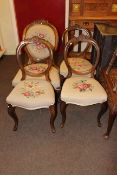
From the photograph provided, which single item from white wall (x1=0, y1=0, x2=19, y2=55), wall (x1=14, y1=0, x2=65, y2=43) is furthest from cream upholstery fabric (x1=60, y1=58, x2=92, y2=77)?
white wall (x1=0, y1=0, x2=19, y2=55)

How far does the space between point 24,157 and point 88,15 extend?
2200mm

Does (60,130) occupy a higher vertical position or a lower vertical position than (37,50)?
lower

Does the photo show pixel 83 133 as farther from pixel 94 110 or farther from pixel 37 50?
pixel 37 50

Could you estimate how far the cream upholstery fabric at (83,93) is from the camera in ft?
5.79

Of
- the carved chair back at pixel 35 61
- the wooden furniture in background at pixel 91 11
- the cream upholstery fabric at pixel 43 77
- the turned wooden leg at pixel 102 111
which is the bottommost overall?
the turned wooden leg at pixel 102 111

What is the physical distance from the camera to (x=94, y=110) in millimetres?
2256

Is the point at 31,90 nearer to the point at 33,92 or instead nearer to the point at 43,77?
the point at 33,92

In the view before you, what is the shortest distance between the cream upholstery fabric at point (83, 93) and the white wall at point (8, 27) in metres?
2.01

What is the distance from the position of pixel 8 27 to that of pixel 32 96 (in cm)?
211

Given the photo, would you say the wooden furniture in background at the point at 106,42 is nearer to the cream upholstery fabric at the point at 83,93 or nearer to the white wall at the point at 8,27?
the cream upholstery fabric at the point at 83,93

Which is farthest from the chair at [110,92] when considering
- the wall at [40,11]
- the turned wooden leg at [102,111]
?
the wall at [40,11]

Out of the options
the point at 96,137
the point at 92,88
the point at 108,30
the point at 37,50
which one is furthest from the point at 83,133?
the point at 108,30

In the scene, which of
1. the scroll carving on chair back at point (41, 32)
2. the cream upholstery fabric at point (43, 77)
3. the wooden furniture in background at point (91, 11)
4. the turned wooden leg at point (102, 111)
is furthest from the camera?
the wooden furniture in background at point (91, 11)

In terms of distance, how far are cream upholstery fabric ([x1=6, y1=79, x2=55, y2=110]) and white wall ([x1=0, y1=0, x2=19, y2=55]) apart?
1.86 m
